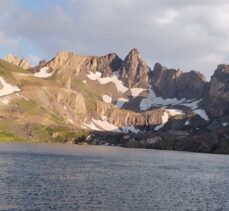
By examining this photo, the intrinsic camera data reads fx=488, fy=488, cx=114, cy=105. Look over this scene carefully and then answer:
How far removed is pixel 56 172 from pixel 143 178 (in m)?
27.7

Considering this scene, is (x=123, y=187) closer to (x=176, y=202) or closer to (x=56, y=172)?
(x=176, y=202)

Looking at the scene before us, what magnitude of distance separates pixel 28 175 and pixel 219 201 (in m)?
57.6

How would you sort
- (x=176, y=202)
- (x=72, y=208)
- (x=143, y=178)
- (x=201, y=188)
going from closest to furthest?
(x=72, y=208) → (x=176, y=202) → (x=201, y=188) → (x=143, y=178)

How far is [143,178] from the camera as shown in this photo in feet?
500

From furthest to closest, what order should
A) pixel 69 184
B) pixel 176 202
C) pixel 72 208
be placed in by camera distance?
pixel 69 184 < pixel 176 202 < pixel 72 208

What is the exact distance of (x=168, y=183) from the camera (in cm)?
14100

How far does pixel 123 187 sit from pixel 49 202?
109ft

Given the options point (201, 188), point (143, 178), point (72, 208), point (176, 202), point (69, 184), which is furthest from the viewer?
point (143, 178)

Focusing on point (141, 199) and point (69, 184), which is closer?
point (141, 199)

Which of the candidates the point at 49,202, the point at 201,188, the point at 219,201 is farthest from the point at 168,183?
the point at 49,202

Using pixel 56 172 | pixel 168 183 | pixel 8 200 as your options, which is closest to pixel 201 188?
pixel 168 183

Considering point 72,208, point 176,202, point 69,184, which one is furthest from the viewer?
point 69,184

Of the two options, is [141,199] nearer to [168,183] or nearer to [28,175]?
[168,183]

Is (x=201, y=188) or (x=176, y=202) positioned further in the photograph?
(x=201, y=188)
